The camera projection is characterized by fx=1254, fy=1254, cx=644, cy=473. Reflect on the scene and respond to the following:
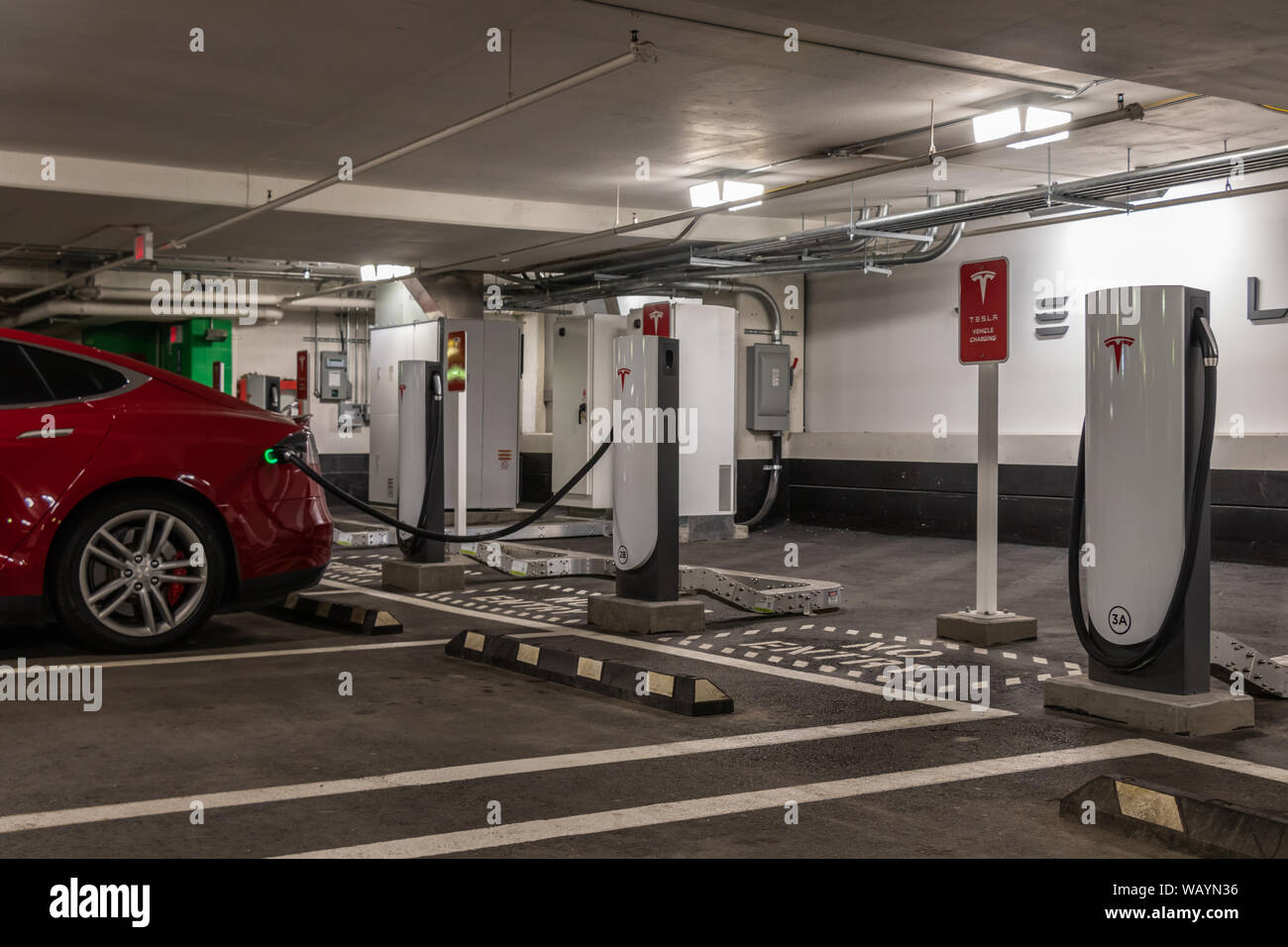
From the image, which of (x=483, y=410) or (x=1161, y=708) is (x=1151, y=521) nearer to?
(x=1161, y=708)

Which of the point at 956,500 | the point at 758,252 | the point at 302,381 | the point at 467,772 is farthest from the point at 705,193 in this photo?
the point at 302,381

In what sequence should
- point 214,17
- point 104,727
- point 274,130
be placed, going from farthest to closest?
point 274,130, point 214,17, point 104,727

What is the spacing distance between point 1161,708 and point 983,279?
3158mm

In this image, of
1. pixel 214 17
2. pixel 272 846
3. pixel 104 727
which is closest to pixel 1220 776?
pixel 272 846

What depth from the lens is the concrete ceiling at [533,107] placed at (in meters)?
6.60

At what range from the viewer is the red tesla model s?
5.54m

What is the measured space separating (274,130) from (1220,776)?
9087mm

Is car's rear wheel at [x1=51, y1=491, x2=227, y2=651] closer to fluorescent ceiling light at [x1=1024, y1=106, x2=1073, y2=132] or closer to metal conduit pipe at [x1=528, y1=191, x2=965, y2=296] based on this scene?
fluorescent ceiling light at [x1=1024, y1=106, x2=1073, y2=132]

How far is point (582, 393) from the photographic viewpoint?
54.0 ft

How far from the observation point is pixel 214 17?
7.66 metres

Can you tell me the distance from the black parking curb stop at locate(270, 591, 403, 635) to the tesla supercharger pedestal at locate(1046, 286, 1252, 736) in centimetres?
370

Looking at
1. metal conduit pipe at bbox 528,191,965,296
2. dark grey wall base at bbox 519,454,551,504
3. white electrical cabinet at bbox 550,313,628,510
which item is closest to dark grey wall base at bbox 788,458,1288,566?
metal conduit pipe at bbox 528,191,965,296

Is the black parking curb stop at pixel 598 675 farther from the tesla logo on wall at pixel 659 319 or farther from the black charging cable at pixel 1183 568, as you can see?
the tesla logo on wall at pixel 659 319

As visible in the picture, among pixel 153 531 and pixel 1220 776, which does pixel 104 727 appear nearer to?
pixel 153 531
